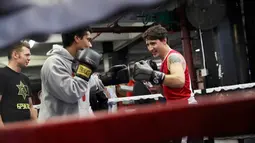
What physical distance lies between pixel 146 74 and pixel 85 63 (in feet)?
1.04

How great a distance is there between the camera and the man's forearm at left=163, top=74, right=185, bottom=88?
1.29 metres

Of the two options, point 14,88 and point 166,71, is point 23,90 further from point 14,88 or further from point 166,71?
point 166,71

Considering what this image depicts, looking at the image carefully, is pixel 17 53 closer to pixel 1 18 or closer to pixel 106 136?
pixel 1 18

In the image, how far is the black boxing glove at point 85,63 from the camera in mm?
1068

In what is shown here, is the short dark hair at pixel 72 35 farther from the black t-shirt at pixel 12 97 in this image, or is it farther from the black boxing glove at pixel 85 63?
the black t-shirt at pixel 12 97

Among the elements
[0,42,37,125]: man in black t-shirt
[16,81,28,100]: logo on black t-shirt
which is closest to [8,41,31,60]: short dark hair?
[0,42,37,125]: man in black t-shirt

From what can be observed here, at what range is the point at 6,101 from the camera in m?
1.50

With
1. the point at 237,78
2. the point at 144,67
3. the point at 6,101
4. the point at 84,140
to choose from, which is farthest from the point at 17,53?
the point at 237,78

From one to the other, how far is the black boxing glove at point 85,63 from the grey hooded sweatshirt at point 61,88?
18mm

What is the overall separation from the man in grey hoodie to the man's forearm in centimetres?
31

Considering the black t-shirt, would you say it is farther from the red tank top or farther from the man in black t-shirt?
the red tank top

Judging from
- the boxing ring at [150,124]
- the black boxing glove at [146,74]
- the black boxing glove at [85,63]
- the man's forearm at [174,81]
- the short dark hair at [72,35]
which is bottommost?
the boxing ring at [150,124]

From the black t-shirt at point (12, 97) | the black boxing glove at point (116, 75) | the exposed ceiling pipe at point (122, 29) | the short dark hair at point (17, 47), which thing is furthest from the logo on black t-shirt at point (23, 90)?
the exposed ceiling pipe at point (122, 29)

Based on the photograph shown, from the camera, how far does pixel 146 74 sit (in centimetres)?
133
